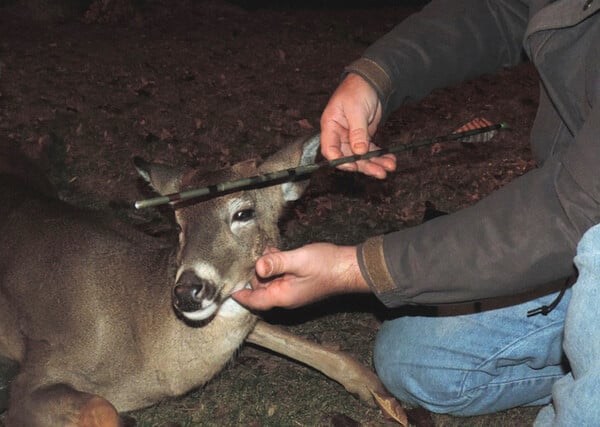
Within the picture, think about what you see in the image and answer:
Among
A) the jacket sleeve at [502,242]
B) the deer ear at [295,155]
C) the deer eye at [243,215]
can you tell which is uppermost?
the jacket sleeve at [502,242]

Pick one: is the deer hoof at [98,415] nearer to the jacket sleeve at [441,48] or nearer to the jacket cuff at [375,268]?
the jacket cuff at [375,268]

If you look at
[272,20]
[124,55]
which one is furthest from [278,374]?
[272,20]

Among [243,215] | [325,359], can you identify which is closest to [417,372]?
[325,359]

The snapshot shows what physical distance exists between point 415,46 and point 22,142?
12.3 ft

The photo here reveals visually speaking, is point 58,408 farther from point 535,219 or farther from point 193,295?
point 535,219

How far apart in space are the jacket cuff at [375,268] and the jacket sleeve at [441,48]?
0.98 m

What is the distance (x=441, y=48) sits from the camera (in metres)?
3.34

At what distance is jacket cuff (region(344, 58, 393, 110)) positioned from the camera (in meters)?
3.21

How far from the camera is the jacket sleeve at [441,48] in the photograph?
326 cm

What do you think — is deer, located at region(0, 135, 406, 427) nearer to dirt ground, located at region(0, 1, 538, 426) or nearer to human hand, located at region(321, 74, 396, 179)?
human hand, located at region(321, 74, 396, 179)

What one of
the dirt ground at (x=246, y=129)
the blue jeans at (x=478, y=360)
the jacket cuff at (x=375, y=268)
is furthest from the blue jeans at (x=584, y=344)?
the dirt ground at (x=246, y=129)

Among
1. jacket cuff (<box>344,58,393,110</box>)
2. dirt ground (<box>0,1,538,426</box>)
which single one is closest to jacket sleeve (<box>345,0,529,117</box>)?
jacket cuff (<box>344,58,393,110</box>)

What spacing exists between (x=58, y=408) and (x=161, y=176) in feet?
3.39

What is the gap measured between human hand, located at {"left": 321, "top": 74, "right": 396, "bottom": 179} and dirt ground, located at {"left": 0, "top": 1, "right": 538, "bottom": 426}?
1.13m
